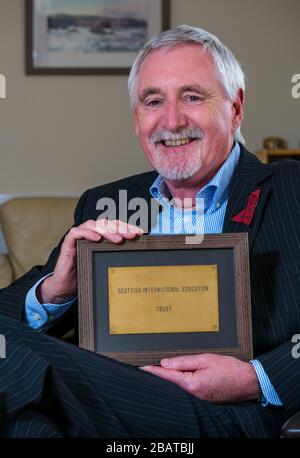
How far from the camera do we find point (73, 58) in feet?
12.3

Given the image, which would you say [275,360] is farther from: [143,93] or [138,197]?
[143,93]

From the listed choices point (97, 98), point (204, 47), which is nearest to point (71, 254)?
point (204, 47)

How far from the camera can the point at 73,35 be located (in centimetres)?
376

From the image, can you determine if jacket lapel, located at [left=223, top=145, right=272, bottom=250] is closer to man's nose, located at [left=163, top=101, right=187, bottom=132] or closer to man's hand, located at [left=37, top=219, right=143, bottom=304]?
man's nose, located at [left=163, top=101, right=187, bottom=132]

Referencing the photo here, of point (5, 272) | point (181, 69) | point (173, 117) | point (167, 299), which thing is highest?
point (181, 69)

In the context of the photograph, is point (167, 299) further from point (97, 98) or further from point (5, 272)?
point (97, 98)

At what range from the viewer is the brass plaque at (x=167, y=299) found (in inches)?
57.2

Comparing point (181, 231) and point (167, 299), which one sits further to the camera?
point (181, 231)

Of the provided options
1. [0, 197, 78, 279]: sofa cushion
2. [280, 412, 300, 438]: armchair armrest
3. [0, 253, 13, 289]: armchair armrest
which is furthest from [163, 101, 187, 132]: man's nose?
[0, 253, 13, 289]: armchair armrest

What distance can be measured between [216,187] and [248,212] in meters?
0.15

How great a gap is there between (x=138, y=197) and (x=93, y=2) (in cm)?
214

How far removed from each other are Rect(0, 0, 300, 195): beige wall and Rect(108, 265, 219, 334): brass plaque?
234cm
